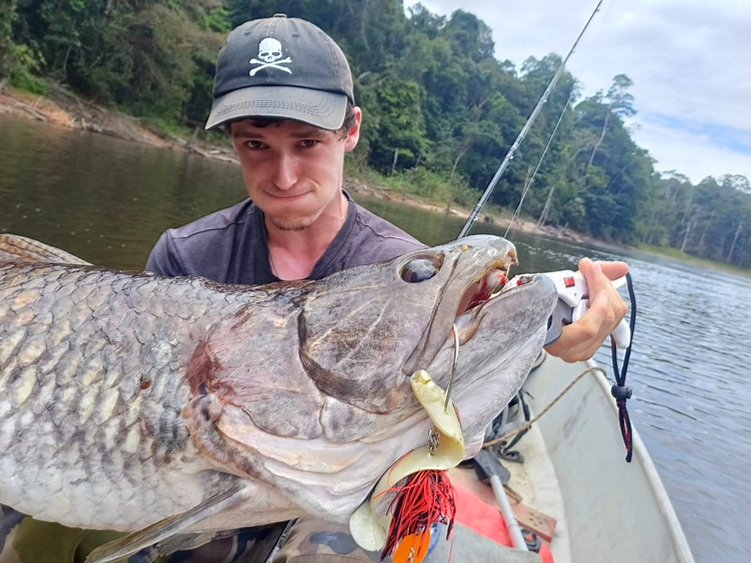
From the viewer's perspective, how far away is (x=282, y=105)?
2.12 m

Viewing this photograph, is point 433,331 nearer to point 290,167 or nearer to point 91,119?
point 290,167

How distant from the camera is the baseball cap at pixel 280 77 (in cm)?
213

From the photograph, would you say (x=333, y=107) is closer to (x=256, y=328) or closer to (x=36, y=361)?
(x=256, y=328)

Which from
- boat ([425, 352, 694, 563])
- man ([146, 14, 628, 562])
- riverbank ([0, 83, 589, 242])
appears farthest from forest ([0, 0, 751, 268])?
man ([146, 14, 628, 562])

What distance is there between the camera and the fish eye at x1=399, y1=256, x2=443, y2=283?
1.48 m

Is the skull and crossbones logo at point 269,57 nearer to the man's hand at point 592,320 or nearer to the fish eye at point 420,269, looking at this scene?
the fish eye at point 420,269

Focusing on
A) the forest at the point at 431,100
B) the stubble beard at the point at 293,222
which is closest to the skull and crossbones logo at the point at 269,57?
the stubble beard at the point at 293,222

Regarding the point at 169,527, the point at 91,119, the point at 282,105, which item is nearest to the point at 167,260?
the point at 282,105

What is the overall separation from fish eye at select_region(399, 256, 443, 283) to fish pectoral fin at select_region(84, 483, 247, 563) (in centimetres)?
69

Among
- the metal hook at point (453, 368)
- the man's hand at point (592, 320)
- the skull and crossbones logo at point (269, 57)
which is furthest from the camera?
the skull and crossbones logo at point (269, 57)

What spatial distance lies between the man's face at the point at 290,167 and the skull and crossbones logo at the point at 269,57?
21 cm

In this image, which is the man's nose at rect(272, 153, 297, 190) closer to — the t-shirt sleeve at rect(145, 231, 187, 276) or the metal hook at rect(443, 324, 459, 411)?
the t-shirt sleeve at rect(145, 231, 187, 276)

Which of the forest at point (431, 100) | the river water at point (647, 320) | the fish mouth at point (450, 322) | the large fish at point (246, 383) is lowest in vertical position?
the river water at point (647, 320)

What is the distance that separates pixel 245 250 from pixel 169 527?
141 cm
